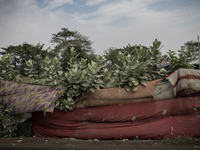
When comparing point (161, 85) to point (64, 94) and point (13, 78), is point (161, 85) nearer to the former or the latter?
point (64, 94)

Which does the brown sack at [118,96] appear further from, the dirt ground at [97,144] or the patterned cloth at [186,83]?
the dirt ground at [97,144]

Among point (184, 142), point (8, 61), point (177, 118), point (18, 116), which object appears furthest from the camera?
point (8, 61)

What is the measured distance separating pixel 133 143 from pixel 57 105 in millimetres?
1976

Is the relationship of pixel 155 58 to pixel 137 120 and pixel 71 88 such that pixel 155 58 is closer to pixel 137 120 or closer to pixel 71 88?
pixel 137 120

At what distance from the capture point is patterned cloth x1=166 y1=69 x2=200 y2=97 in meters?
3.85

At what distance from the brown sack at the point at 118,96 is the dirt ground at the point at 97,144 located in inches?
34.7

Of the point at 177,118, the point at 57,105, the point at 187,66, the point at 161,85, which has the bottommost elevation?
the point at 177,118

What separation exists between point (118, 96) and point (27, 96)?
2.22 metres

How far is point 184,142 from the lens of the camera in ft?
12.0

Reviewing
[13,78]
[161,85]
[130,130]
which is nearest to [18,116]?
[13,78]

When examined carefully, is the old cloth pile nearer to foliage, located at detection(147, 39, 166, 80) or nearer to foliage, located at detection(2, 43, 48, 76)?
foliage, located at detection(147, 39, 166, 80)

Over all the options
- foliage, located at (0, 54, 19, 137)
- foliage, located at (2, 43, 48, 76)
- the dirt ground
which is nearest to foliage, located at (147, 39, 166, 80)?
the dirt ground

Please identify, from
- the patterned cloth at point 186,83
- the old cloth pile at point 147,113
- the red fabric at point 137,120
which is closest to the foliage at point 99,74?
the old cloth pile at point 147,113

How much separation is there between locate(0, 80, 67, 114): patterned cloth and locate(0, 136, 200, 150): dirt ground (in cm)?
76
